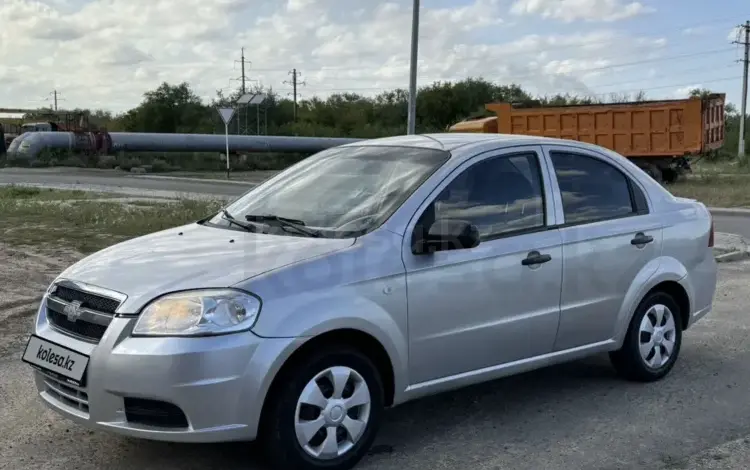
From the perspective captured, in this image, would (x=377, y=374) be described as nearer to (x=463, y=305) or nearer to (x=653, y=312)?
(x=463, y=305)

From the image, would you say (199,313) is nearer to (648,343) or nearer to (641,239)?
(641,239)

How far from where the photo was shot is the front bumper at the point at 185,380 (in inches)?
148

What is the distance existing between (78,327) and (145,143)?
39.3 m

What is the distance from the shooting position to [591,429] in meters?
4.94

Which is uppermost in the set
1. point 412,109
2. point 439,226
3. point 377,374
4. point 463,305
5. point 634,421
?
point 412,109

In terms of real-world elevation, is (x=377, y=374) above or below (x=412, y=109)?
below

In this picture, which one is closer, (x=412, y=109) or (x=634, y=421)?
(x=634, y=421)

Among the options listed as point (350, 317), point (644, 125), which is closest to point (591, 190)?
point (350, 317)

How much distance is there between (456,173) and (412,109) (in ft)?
50.0

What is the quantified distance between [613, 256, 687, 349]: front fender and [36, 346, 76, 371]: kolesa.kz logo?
3417 mm

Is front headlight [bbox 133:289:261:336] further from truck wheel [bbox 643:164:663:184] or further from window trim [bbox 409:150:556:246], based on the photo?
truck wheel [bbox 643:164:663:184]

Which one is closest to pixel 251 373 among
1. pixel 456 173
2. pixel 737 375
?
pixel 456 173

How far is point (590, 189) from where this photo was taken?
560 cm

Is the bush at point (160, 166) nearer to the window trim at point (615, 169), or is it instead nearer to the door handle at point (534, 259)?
the window trim at point (615, 169)
